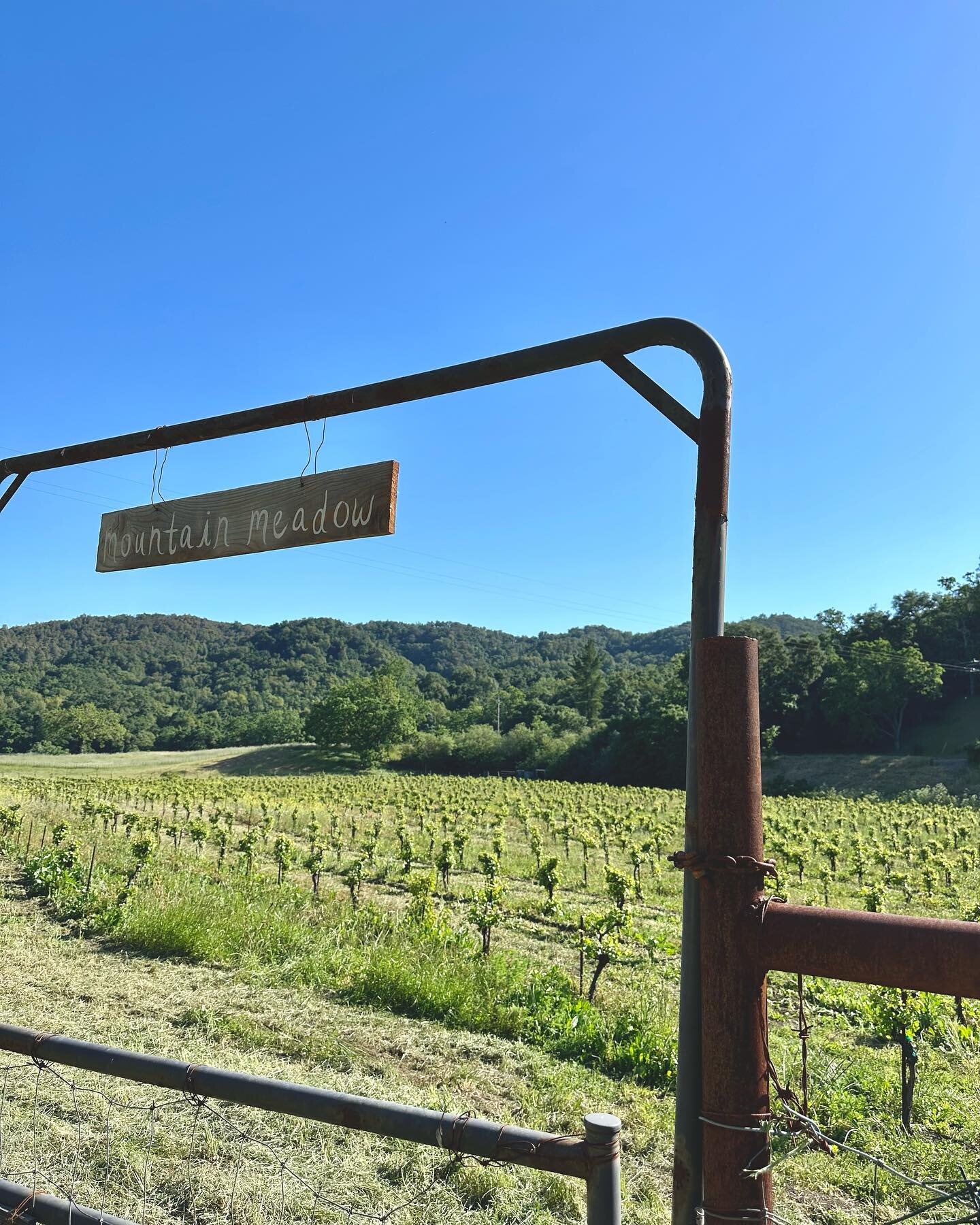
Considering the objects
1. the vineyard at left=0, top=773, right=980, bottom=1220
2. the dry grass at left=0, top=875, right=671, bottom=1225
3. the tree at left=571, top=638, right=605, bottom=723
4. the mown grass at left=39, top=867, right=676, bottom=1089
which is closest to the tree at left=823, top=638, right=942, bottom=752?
the tree at left=571, top=638, right=605, bottom=723

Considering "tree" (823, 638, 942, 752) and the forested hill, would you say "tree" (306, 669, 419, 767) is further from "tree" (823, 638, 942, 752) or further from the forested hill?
"tree" (823, 638, 942, 752)

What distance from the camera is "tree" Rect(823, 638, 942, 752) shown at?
167ft

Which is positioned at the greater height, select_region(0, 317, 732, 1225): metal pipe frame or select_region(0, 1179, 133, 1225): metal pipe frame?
select_region(0, 317, 732, 1225): metal pipe frame

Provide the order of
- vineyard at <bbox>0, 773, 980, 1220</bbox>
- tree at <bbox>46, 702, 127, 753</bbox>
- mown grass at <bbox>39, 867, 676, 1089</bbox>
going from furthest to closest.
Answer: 1. tree at <bbox>46, 702, 127, 753</bbox>
2. mown grass at <bbox>39, 867, 676, 1089</bbox>
3. vineyard at <bbox>0, 773, 980, 1220</bbox>

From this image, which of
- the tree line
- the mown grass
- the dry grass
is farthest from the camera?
the tree line

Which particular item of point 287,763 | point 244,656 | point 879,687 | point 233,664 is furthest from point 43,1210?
point 244,656

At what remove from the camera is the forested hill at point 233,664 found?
8812cm

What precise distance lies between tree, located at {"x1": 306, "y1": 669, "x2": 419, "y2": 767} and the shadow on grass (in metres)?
1.28

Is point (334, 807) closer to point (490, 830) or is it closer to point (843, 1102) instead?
point (490, 830)

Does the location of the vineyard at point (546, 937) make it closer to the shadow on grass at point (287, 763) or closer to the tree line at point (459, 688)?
the tree line at point (459, 688)

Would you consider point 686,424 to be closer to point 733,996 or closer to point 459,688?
point 733,996

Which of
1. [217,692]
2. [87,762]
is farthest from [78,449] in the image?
[217,692]

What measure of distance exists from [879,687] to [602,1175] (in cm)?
5601

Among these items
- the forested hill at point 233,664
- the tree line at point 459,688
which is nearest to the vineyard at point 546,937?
the tree line at point 459,688
